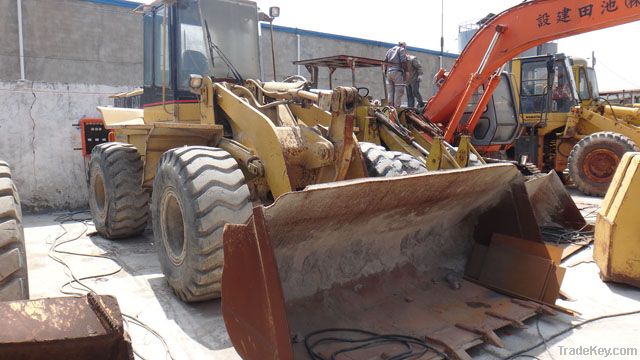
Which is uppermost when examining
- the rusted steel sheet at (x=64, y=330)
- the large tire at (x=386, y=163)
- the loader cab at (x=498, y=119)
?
the loader cab at (x=498, y=119)

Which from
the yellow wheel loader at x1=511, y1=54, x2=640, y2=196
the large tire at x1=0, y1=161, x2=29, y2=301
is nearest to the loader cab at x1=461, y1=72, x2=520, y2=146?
the yellow wheel loader at x1=511, y1=54, x2=640, y2=196

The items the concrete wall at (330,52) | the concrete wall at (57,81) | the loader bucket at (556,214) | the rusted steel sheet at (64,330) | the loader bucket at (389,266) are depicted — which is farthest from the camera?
the concrete wall at (330,52)

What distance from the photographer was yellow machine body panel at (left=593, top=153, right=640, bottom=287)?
4.41 metres

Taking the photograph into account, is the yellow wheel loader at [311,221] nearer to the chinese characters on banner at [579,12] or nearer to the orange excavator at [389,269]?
the orange excavator at [389,269]

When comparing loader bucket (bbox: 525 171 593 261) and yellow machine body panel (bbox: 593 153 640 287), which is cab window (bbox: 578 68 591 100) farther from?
yellow machine body panel (bbox: 593 153 640 287)

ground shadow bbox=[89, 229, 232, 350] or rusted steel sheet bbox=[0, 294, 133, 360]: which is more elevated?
rusted steel sheet bbox=[0, 294, 133, 360]

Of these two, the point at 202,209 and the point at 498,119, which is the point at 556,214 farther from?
the point at 202,209

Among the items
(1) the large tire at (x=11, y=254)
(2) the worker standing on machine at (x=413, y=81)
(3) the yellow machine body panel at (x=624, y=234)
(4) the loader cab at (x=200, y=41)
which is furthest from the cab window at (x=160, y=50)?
(2) the worker standing on machine at (x=413, y=81)

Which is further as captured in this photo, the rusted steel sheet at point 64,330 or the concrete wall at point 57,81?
the concrete wall at point 57,81

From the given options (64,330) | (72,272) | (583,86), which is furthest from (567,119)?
(64,330)

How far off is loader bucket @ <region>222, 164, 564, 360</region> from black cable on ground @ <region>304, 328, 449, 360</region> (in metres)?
0.01

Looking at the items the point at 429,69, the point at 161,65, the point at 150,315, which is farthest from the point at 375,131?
the point at 429,69

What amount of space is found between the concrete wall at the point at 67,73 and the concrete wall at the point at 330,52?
Result: 0.03 m

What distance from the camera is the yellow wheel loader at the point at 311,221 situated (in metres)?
2.86
